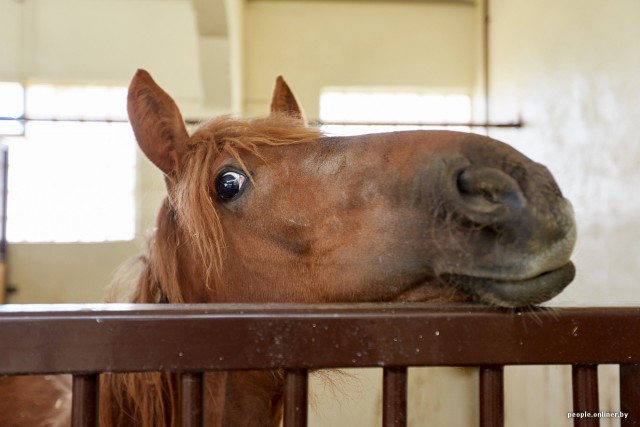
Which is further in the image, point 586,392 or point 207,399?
point 207,399

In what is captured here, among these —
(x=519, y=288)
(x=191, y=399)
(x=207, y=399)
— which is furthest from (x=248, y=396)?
(x=519, y=288)

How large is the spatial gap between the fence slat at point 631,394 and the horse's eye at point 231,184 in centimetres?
84

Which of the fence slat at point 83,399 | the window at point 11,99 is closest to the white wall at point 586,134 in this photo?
the fence slat at point 83,399

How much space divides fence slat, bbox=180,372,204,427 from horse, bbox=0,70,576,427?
0.42m

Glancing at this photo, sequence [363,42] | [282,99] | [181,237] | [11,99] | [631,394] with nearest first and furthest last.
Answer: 1. [631,394]
2. [181,237]
3. [282,99]
4. [11,99]
5. [363,42]

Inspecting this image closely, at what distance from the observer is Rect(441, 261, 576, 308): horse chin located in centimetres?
83

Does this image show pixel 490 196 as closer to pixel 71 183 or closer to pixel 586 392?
pixel 586 392

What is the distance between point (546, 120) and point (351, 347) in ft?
14.6

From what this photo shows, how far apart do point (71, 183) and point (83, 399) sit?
6150 mm

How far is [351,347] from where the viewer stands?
2.38ft

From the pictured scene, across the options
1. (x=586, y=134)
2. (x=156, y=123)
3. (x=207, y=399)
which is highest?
(x=586, y=134)

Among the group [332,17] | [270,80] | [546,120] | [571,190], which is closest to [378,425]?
[571,190]

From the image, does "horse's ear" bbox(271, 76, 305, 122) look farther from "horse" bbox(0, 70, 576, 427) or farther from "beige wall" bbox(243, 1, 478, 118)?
"beige wall" bbox(243, 1, 478, 118)

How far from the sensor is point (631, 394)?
817mm
